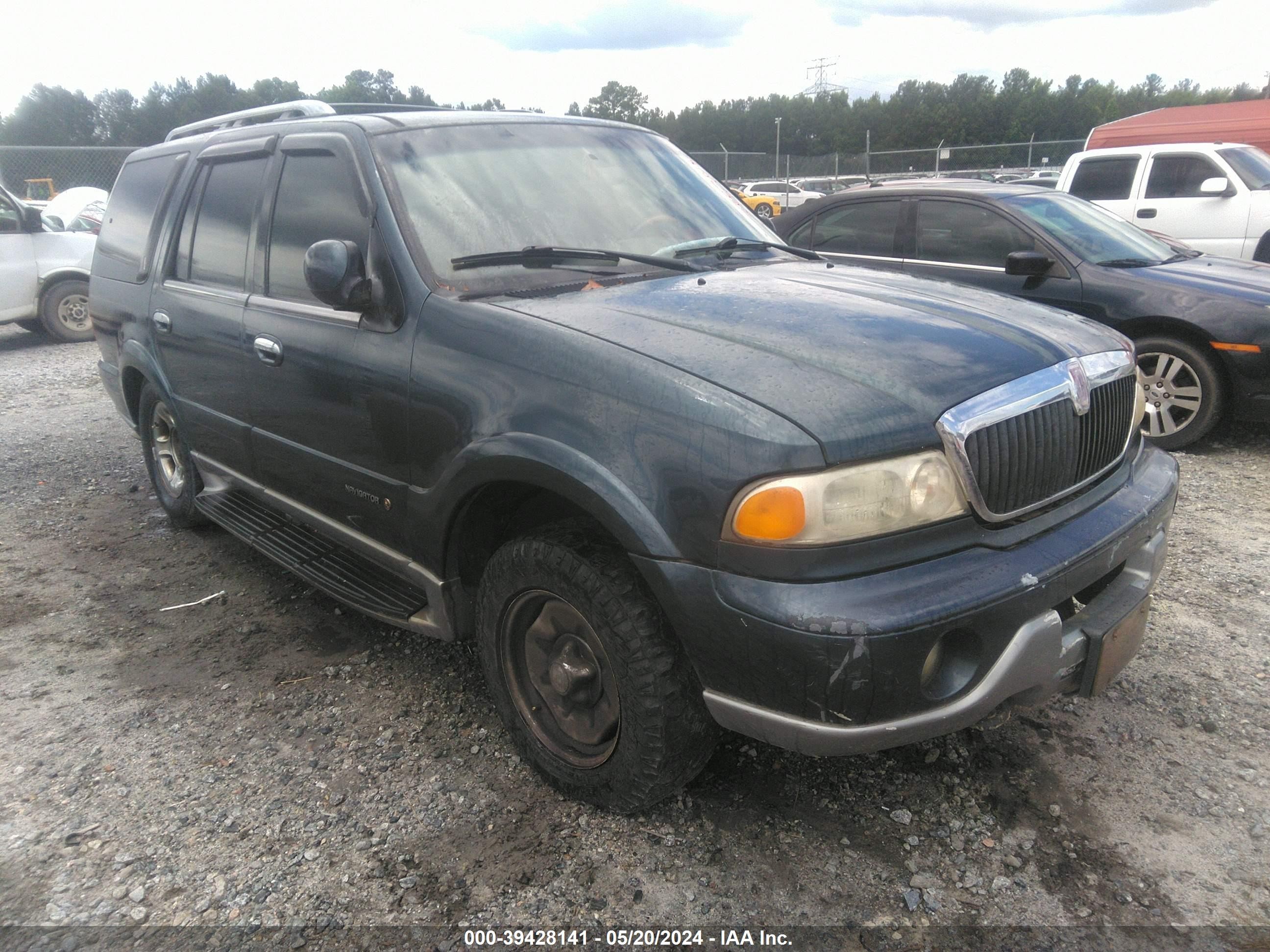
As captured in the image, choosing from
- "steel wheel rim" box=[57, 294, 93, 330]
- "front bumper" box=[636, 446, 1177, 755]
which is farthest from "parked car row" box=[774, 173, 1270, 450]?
"steel wheel rim" box=[57, 294, 93, 330]

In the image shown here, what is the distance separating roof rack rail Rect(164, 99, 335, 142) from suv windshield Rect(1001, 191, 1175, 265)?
4.45m

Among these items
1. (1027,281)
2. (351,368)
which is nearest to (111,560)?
(351,368)

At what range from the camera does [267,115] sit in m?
4.08

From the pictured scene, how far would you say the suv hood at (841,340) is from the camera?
1926 mm

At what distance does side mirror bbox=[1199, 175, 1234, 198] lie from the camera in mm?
8594

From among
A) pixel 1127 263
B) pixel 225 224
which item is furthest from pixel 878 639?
pixel 1127 263

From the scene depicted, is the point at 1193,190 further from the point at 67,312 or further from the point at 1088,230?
the point at 67,312

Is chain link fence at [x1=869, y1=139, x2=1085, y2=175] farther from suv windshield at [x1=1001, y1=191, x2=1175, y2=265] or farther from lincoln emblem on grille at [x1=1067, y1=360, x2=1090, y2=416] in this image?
lincoln emblem on grille at [x1=1067, y1=360, x2=1090, y2=416]

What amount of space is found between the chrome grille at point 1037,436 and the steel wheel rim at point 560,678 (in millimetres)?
996

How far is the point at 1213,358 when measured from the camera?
5.33m

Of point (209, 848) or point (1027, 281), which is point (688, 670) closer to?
point (209, 848)

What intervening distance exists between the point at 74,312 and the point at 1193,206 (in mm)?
12999

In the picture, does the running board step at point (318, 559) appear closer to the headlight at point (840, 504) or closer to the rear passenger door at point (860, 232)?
the headlight at point (840, 504)

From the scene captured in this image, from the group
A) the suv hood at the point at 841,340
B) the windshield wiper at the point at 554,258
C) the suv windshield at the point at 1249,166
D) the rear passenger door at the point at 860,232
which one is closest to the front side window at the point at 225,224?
the windshield wiper at the point at 554,258
